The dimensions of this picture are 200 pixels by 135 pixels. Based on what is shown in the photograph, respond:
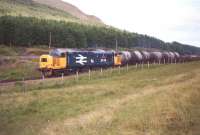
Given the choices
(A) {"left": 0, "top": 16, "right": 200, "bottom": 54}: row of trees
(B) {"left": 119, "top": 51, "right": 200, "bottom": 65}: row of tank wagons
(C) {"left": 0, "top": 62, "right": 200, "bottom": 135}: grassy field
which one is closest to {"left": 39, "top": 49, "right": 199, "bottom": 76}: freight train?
(B) {"left": 119, "top": 51, "right": 200, "bottom": 65}: row of tank wagons

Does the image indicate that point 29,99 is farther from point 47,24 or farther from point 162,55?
point 47,24

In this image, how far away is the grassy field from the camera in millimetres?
22422

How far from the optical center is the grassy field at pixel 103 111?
73.6 ft

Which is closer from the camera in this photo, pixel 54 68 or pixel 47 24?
pixel 54 68

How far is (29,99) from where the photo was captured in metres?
36.9

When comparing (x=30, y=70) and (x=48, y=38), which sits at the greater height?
(x=48, y=38)

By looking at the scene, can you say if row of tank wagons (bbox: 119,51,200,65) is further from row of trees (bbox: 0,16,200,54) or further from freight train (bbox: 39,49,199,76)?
row of trees (bbox: 0,16,200,54)

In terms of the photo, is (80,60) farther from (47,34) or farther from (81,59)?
(47,34)

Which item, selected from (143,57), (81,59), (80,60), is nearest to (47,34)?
(143,57)

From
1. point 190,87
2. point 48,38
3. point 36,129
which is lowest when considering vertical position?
point 36,129

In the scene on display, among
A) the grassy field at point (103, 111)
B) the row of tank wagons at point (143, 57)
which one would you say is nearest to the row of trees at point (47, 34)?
the row of tank wagons at point (143, 57)

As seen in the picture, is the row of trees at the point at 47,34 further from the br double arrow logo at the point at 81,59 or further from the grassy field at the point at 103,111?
the grassy field at the point at 103,111

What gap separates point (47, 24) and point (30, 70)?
166 ft


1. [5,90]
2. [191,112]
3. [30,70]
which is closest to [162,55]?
[30,70]
